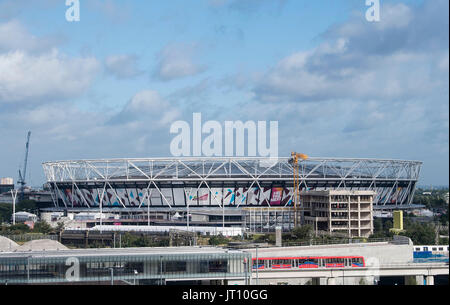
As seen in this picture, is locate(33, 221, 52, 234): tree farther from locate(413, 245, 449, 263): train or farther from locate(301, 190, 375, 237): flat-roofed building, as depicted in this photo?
locate(413, 245, 449, 263): train

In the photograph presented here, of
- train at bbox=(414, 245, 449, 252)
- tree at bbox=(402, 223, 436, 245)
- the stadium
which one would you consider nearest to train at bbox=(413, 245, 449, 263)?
train at bbox=(414, 245, 449, 252)

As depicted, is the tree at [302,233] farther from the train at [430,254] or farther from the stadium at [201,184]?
the stadium at [201,184]

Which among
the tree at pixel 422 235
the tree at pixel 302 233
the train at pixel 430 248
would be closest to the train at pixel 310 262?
the train at pixel 430 248

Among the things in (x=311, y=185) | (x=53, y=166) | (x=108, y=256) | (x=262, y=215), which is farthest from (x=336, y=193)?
(x=53, y=166)

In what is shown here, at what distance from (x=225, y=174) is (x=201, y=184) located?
3056 millimetres

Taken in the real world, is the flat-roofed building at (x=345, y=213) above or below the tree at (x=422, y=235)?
above

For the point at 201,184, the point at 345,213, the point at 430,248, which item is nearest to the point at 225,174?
the point at 201,184

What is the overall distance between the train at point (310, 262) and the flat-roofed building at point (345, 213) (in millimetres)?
16148

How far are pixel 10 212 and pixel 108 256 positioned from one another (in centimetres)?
6192

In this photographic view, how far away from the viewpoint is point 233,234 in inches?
2235

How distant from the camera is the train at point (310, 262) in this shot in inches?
1382

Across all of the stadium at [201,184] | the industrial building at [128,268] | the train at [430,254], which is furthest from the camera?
the stadium at [201,184]

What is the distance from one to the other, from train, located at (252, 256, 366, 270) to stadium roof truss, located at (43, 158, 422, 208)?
30229mm
